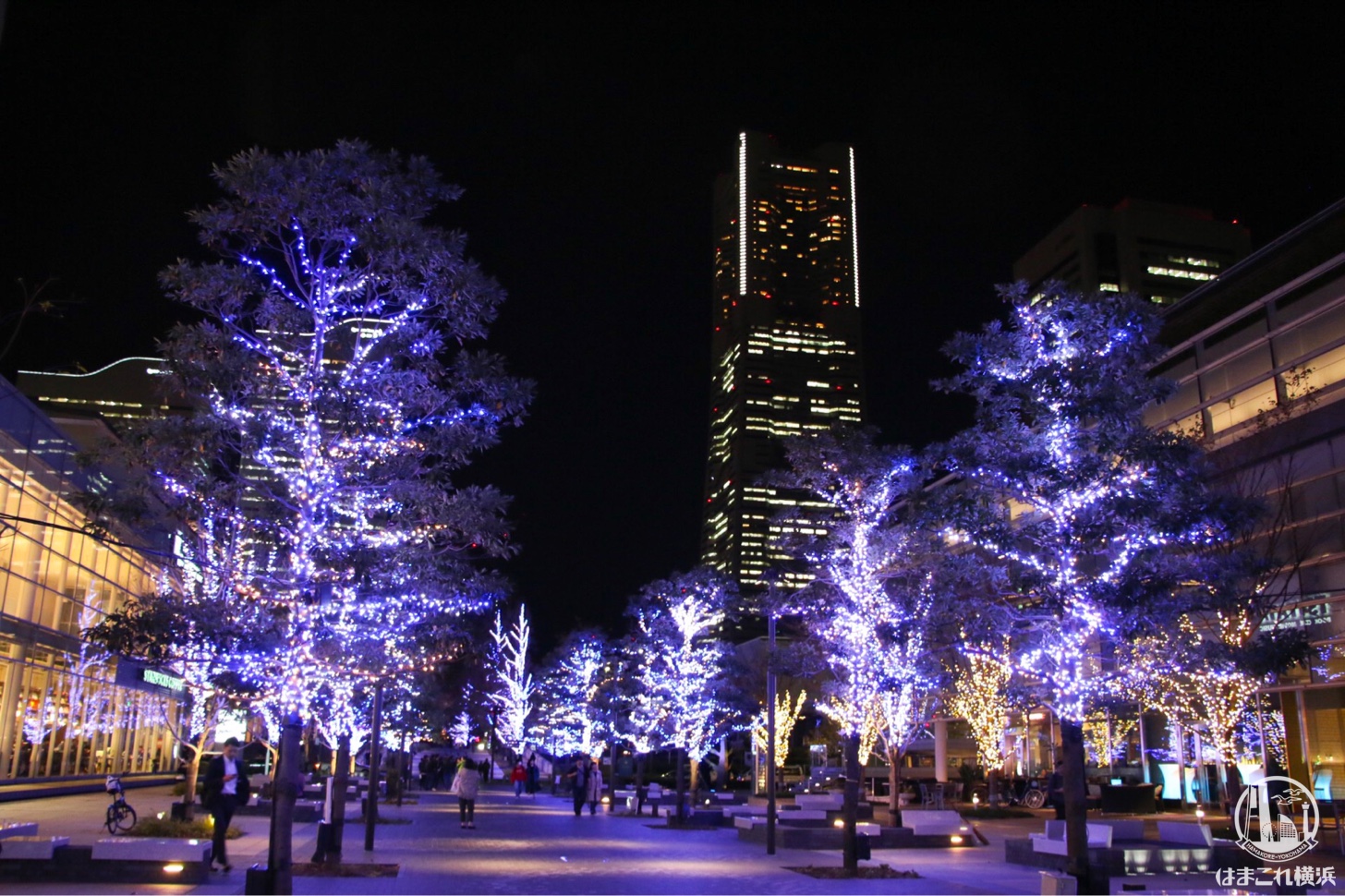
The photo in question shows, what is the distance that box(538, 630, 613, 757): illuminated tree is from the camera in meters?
53.8

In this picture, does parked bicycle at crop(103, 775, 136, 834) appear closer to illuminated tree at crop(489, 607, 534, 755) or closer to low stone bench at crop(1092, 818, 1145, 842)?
low stone bench at crop(1092, 818, 1145, 842)

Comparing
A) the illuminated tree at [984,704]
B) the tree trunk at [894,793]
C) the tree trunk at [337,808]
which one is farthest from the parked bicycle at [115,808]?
the illuminated tree at [984,704]

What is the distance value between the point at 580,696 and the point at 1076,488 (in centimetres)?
4726

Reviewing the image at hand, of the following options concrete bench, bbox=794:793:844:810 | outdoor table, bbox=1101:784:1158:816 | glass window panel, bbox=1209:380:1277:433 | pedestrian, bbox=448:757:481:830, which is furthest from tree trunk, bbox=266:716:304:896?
outdoor table, bbox=1101:784:1158:816

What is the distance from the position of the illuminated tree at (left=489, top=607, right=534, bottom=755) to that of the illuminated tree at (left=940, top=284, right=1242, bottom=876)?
4750cm

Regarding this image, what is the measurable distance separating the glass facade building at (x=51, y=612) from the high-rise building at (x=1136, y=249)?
12186 centimetres

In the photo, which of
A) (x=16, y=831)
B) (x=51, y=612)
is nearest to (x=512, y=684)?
(x=51, y=612)

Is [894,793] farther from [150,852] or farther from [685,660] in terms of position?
[150,852]

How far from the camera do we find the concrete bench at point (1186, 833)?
17656mm

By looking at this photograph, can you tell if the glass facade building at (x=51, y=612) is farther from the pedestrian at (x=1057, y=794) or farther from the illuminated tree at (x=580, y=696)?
the pedestrian at (x=1057, y=794)

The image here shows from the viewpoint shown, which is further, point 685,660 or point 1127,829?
point 685,660

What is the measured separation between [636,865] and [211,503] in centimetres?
868

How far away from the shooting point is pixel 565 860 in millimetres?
18062

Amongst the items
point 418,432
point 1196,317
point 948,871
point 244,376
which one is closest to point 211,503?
point 244,376
